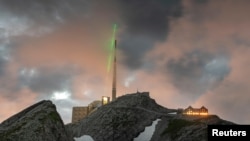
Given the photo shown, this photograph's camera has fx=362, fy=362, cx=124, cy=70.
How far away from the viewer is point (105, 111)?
153 m

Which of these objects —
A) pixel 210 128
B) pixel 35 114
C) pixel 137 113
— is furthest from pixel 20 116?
pixel 210 128

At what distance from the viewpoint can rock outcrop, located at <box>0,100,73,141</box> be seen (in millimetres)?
90938

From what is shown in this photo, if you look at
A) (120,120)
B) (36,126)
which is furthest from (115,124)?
(36,126)

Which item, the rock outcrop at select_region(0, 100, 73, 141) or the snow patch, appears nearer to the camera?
the rock outcrop at select_region(0, 100, 73, 141)

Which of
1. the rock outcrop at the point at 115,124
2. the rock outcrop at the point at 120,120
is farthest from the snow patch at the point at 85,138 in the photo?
the rock outcrop at the point at 120,120

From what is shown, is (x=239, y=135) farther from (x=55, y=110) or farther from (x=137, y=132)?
(x=137, y=132)

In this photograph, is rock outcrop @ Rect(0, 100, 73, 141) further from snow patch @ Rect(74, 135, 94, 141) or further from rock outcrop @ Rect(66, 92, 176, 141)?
rock outcrop @ Rect(66, 92, 176, 141)

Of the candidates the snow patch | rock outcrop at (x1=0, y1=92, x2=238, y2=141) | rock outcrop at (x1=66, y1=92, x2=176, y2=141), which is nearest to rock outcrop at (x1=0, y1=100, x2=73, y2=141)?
rock outcrop at (x1=0, y1=92, x2=238, y2=141)

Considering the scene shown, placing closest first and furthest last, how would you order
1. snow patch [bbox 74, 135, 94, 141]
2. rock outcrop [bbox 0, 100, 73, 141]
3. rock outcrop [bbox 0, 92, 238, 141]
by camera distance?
rock outcrop [bbox 0, 100, 73, 141] → rock outcrop [bbox 0, 92, 238, 141] → snow patch [bbox 74, 135, 94, 141]

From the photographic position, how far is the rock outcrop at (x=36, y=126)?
298 feet

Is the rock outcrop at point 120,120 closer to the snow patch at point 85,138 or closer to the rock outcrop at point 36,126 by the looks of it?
the snow patch at point 85,138

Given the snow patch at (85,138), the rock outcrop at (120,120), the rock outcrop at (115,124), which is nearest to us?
the rock outcrop at (115,124)

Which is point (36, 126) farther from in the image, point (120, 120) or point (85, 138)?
point (120, 120)

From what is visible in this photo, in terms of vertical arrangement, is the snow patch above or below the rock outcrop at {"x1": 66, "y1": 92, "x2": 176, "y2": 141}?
below
